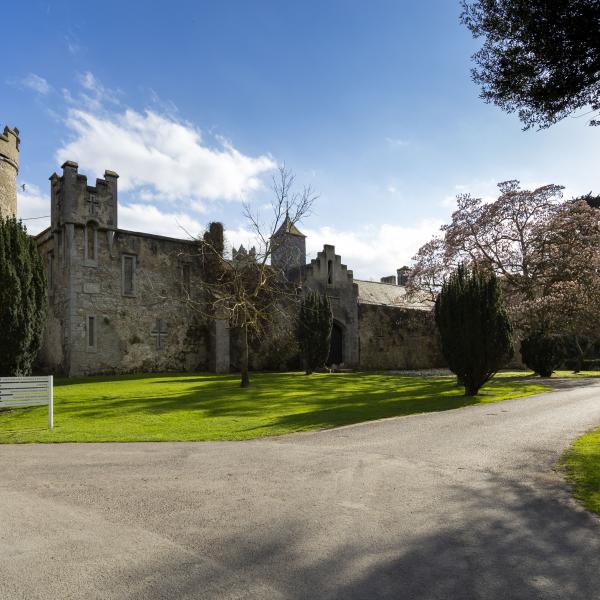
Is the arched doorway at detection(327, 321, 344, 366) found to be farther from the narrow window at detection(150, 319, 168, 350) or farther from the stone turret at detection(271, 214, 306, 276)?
the narrow window at detection(150, 319, 168, 350)

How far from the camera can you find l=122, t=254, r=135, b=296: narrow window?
25714mm

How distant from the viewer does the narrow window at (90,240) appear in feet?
80.4

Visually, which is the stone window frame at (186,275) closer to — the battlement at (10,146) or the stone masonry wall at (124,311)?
the stone masonry wall at (124,311)

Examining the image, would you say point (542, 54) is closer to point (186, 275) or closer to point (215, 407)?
point (215, 407)

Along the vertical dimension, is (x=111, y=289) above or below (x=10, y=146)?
below

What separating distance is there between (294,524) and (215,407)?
9.36m

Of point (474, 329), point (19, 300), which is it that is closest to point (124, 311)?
point (19, 300)

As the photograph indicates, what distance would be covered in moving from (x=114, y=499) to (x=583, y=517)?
185 inches

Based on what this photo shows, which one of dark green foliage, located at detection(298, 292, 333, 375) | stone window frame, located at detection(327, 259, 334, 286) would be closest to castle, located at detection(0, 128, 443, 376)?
stone window frame, located at detection(327, 259, 334, 286)

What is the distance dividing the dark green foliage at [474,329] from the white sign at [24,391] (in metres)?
11.5

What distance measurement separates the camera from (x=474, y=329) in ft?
52.4

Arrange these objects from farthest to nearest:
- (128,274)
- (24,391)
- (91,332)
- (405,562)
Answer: (128,274)
(91,332)
(24,391)
(405,562)

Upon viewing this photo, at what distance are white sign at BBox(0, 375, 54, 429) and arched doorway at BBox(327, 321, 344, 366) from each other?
22145 mm

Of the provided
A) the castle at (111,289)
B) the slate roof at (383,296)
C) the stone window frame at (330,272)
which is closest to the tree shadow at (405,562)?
the castle at (111,289)
